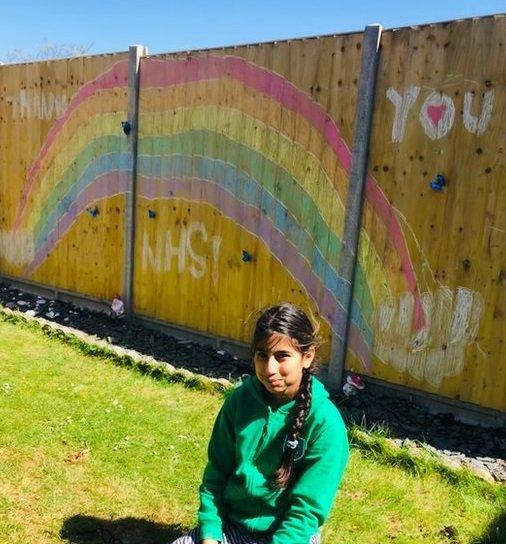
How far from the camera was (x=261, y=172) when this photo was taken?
541 centimetres

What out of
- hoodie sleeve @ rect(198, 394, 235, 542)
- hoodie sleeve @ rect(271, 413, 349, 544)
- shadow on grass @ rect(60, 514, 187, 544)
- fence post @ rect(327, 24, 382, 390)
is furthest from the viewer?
fence post @ rect(327, 24, 382, 390)

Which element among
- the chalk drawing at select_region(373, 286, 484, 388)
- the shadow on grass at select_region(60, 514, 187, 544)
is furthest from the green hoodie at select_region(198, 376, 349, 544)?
the chalk drawing at select_region(373, 286, 484, 388)

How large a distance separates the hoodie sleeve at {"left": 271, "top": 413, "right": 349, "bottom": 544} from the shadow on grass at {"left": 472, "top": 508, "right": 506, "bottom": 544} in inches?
49.8

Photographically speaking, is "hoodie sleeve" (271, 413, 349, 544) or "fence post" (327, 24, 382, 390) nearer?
"hoodie sleeve" (271, 413, 349, 544)

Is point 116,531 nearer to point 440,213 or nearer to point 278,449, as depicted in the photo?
point 278,449

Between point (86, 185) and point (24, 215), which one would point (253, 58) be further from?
point (24, 215)

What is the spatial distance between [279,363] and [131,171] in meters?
4.55

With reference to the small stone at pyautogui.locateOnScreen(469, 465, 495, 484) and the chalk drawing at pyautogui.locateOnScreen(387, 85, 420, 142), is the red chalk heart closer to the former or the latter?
the chalk drawing at pyautogui.locateOnScreen(387, 85, 420, 142)

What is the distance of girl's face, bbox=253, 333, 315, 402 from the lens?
7.57 ft

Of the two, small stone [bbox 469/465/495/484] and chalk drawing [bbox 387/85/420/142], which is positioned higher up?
chalk drawing [bbox 387/85/420/142]

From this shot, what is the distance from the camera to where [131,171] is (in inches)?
252

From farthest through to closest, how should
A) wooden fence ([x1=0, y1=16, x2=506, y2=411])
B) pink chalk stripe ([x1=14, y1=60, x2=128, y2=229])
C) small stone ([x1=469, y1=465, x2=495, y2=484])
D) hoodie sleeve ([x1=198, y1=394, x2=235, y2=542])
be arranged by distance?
pink chalk stripe ([x1=14, y1=60, x2=128, y2=229]) → wooden fence ([x1=0, y1=16, x2=506, y2=411]) → small stone ([x1=469, y1=465, x2=495, y2=484]) → hoodie sleeve ([x1=198, y1=394, x2=235, y2=542])

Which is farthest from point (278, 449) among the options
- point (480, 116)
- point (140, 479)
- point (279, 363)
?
point (480, 116)

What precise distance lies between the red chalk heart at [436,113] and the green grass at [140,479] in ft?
7.52
